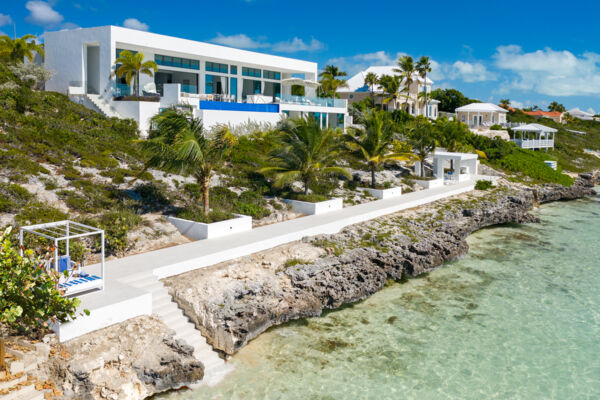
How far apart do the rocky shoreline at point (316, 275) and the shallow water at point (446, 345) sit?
476 millimetres

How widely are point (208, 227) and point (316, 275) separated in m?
4.06

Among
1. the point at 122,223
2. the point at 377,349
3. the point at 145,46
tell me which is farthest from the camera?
the point at 145,46

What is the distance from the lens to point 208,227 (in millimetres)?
16438

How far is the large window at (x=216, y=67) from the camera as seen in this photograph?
118 ft

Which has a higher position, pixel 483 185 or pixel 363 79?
pixel 363 79

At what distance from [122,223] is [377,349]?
884cm

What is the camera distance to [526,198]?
31578 mm

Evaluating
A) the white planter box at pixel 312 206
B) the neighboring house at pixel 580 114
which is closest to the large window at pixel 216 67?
the white planter box at pixel 312 206

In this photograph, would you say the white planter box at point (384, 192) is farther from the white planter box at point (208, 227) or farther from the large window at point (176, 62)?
the large window at point (176, 62)

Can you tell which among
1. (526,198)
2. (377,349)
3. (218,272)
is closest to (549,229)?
(526,198)

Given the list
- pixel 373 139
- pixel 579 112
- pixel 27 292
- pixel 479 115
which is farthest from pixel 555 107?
pixel 27 292

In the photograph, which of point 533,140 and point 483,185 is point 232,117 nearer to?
point 483,185

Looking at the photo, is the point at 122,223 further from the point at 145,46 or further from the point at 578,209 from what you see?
the point at 578,209

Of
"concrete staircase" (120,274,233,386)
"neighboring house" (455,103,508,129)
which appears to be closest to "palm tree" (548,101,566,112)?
"neighboring house" (455,103,508,129)
